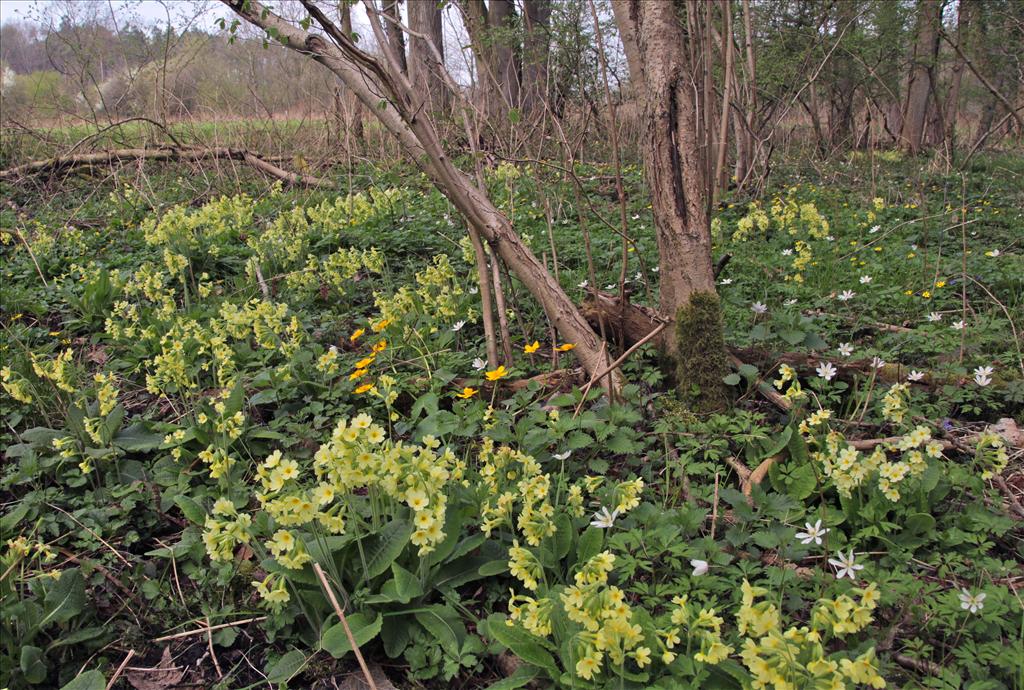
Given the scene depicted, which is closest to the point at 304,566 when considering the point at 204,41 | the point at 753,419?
the point at 753,419

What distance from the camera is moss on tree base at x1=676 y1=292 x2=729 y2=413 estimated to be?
2697mm

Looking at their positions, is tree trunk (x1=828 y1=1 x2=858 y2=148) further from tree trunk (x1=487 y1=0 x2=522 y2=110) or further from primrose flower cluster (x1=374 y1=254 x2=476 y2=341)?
primrose flower cluster (x1=374 y1=254 x2=476 y2=341)

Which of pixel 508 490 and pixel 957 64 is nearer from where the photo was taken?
pixel 508 490

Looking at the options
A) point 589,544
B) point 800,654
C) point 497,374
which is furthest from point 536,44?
point 800,654

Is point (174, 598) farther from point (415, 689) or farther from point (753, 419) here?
point (753, 419)

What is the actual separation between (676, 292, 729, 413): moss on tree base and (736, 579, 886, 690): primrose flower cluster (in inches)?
52.7

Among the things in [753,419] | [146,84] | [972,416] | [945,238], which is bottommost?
[972,416]

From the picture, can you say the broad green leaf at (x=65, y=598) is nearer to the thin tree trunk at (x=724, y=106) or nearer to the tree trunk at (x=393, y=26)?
the tree trunk at (x=393, y=26)

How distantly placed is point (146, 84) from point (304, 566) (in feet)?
27.9

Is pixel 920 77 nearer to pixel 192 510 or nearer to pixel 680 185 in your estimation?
pixel 680 185

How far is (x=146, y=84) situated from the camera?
8.50 m

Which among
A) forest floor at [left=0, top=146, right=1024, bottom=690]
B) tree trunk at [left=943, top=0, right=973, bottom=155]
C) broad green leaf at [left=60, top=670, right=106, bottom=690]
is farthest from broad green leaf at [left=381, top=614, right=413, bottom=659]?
tree trunk at [left=943, top=0, right=973, bottom=155]

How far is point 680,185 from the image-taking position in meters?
2.72

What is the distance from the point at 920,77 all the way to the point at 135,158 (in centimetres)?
1198
